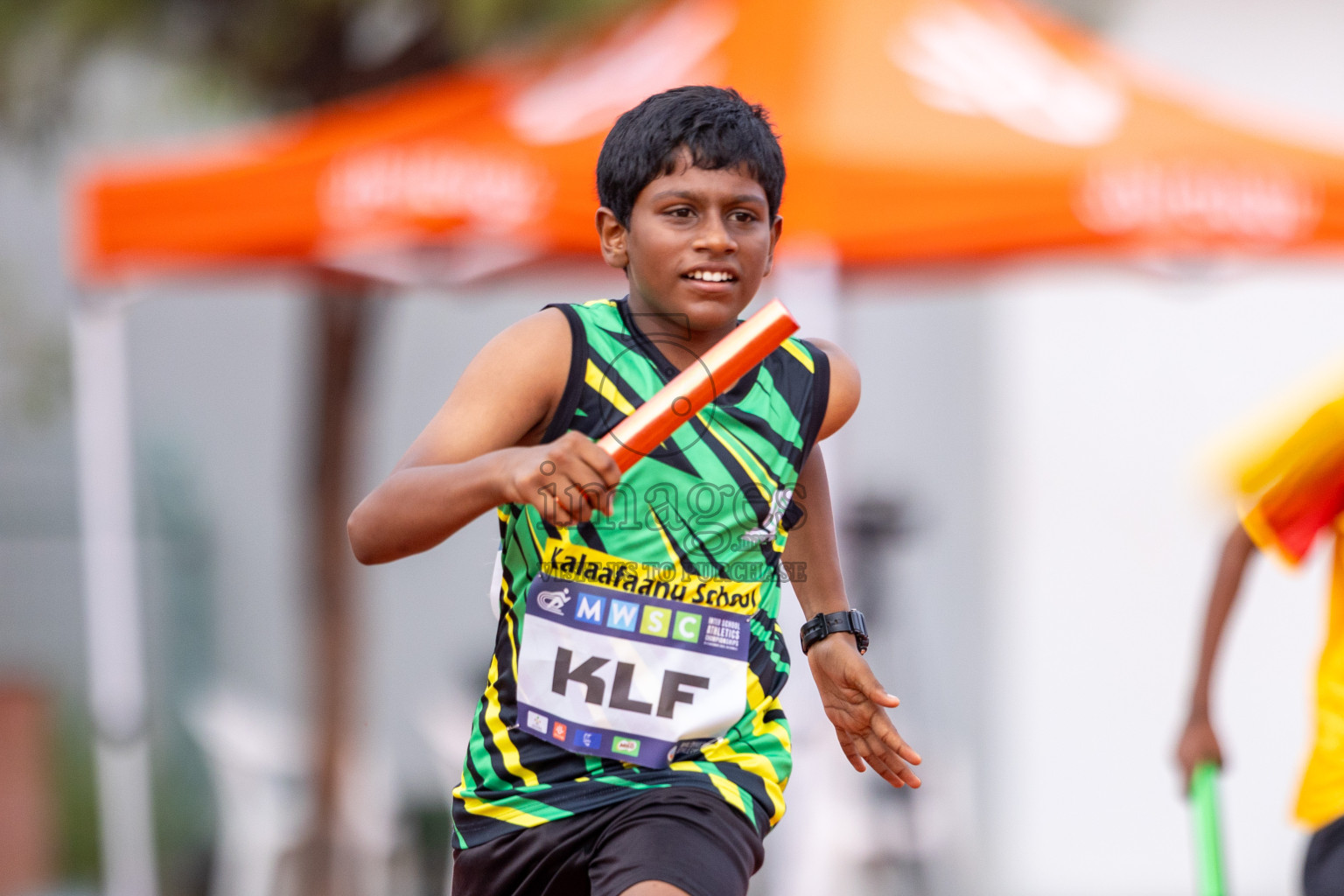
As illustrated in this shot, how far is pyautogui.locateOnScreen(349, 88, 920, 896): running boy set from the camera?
6.80ft

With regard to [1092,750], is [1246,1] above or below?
above

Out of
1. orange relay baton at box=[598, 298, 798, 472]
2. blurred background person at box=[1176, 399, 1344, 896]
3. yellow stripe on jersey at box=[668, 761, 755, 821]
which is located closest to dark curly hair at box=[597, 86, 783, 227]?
orange relay baton at box=[598, 298, 798, 472]

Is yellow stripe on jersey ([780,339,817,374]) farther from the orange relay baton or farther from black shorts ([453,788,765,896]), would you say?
black shorts ([453,788,765,896])

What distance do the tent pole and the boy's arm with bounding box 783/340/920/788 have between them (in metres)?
3.56

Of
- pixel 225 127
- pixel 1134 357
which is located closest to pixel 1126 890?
pixel 1134 357

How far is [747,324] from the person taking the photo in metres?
1.92

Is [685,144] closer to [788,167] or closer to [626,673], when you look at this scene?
[626,673]

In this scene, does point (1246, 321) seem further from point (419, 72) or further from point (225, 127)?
point (225, 127)

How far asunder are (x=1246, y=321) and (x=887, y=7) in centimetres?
310

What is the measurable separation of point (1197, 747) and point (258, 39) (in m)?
4.52

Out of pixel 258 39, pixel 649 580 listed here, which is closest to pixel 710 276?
pixel 649 580

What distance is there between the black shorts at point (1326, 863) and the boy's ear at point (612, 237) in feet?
5.04

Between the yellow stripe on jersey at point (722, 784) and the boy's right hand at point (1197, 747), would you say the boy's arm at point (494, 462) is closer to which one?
the yellow stripe on jersey at point (722, 784)

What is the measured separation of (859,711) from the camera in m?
2.24
